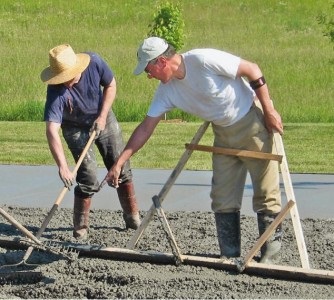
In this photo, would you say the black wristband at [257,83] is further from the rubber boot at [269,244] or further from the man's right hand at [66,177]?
the man's right hand at [66,177]

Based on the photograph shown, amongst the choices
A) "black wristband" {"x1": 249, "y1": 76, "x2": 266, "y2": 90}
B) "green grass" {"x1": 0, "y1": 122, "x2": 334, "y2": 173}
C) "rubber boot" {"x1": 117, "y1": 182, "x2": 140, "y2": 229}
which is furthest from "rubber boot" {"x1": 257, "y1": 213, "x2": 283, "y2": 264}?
"green grass" {"x1": 0, "y1": 122, "x2": 334, "y2": 173}

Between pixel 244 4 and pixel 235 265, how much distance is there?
131 ft

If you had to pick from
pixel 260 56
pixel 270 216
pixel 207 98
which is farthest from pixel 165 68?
pixel 260 56

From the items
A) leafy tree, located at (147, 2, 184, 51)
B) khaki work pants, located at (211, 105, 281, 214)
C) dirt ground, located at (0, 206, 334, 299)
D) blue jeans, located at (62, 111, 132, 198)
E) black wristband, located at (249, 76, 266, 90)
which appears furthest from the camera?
leafy tree, located at (147, 2, 184, 51)

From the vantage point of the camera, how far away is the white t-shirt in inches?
274

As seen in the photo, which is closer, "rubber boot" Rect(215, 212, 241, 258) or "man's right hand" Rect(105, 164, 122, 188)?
"man's right hand" Rect(105, 164, 122, 188)

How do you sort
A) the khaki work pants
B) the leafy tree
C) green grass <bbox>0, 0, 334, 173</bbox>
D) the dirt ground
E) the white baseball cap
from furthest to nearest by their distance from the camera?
the leafy tree < green grass <bbox>0, 0, 334, 173</bbox> < the khaki work pants < the white baseball cap < the dirt ground

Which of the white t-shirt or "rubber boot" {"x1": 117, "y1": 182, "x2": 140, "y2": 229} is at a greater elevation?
the white t-shirt

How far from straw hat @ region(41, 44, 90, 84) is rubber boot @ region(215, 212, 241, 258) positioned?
1706 millimetres

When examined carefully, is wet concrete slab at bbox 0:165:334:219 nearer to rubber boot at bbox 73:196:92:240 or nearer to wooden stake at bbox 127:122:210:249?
rubber boot at bbox 73:196:92:240

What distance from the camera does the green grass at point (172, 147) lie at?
1301cm

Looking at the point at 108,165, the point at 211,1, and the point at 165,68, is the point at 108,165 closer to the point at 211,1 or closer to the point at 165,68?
the point at 165,68

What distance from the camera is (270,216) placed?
24.2 feet

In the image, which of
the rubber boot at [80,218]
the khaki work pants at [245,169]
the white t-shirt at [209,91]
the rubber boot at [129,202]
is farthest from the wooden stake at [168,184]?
the rubber boot at [129,202]
